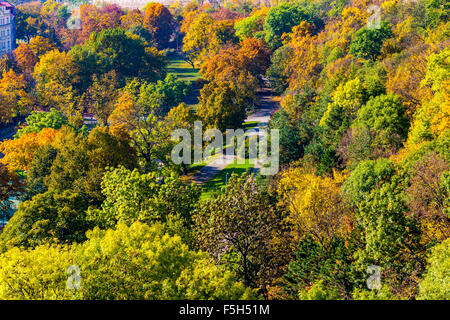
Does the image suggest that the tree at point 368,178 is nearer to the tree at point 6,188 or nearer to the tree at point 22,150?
the tree at point 6,188

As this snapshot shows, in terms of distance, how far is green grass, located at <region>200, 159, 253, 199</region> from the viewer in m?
60.5

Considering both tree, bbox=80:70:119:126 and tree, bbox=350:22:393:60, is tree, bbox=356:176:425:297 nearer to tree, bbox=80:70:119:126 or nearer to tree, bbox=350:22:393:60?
tree, bbox=350:22:393:60

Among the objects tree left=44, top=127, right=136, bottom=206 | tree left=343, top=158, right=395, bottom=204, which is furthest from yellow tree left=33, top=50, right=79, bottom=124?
tree left=343, top=158, right=395, bottom=204

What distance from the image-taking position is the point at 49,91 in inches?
3556

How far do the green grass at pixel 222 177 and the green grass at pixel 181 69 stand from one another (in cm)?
5048

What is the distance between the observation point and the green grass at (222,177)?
60544 mm

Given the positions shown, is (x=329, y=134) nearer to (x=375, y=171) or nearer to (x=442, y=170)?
(x=375, y=171)

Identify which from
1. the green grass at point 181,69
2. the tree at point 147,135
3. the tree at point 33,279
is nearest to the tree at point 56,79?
the tree at point 147,135

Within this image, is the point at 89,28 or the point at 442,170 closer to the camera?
the point at 442,170

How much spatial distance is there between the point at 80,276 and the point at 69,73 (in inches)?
2849

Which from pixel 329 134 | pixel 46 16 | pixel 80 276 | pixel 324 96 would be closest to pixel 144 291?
pixel 80 276

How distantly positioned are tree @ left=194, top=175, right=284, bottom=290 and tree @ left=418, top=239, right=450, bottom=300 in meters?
9.98
